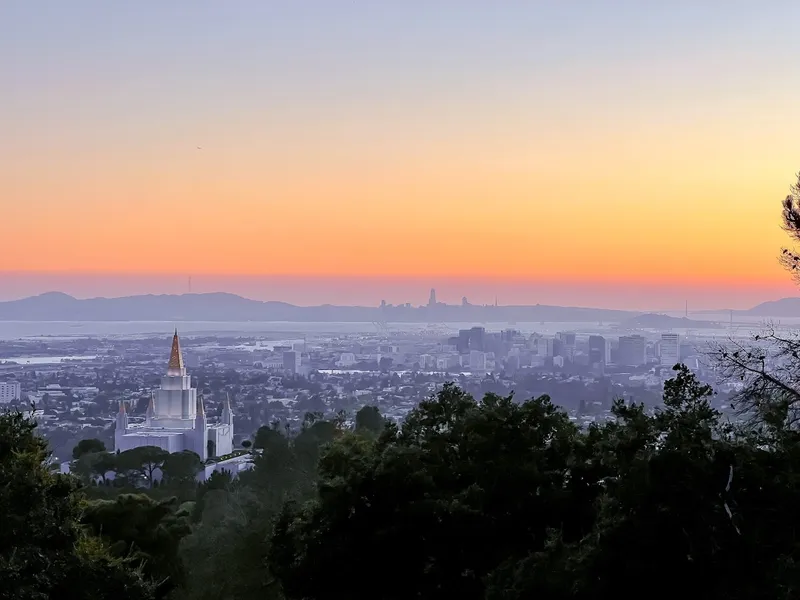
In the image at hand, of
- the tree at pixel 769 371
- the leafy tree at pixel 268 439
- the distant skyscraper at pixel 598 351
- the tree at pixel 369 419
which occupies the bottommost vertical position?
the leafy tree at pixel 268 439

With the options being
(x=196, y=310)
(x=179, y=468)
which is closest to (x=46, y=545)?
(x=179, y=468)

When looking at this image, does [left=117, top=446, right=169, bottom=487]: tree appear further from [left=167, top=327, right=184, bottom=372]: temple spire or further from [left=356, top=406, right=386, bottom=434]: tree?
[left=167, top=327, right=184, bottom=372]: temple spire

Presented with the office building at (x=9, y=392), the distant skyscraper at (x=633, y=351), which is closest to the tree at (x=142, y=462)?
the distant skyscraper at (x=633, y=351)

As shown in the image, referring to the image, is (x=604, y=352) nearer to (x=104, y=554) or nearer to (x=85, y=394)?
(x=85, y=394)

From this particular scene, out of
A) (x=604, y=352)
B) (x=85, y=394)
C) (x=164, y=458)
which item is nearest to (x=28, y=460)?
(x=164, y=458)

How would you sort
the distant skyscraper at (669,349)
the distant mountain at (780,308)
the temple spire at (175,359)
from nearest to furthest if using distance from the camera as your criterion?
1. the distant mountain at (780,308)
2. the temple spire at (175,359)
3. the distant skyscraper at (669,349)

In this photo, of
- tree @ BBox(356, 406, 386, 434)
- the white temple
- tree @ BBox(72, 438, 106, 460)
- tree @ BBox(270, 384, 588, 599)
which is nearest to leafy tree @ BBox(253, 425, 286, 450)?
tree @ BBox(356, 406, 386, 434)

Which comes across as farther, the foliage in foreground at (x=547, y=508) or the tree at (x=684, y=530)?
the foliage in foreground at (x=547, y=508)

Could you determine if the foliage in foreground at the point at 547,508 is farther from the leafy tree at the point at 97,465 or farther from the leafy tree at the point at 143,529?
the leafy tree at the point at 97,465
